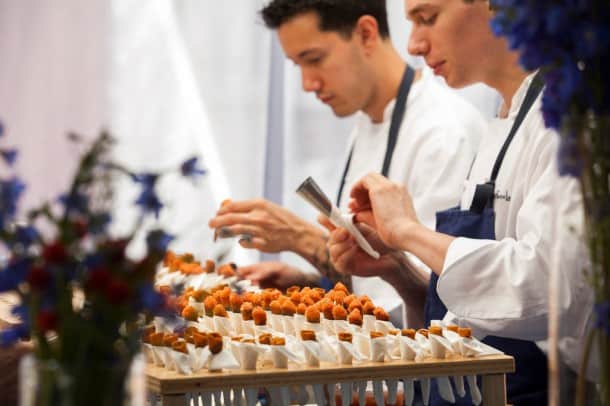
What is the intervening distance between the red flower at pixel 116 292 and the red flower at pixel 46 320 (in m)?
0.06

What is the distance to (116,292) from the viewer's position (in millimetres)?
943

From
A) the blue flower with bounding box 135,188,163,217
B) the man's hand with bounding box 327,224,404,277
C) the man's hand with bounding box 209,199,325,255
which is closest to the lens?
the blue flower with bounding box 135,188,163,217

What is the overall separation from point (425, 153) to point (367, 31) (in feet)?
2.04

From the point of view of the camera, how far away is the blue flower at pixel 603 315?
1069 millimetres

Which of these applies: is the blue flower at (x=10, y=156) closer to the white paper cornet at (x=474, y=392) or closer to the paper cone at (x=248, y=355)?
the paper cone at (x=248, y=355)

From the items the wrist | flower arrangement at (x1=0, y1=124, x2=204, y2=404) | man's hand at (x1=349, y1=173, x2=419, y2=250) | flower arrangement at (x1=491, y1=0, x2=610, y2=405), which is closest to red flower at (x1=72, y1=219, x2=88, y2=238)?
flower arrangement at (x1=0, y1=124, x2=204, y2=404)

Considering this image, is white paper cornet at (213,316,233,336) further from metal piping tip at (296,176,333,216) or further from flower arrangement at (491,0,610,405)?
flower arrangement at (491,0,610,405)

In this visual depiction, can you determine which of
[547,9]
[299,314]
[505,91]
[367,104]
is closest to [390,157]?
[367,104]

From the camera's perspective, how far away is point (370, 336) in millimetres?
1805

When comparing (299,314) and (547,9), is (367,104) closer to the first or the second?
(299,314)

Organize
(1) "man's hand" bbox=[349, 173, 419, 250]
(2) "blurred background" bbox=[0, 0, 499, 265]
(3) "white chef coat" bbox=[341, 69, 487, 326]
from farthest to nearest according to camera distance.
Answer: (2) "blurred background" bbox=[0, 0, 499, 265] → (3) "white chef coat" bbox=[341, 69, 487, 326] → (1) "man's hand" bbox=[349, 173, 419, 250]

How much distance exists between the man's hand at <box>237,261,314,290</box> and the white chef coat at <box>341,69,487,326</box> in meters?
0.18

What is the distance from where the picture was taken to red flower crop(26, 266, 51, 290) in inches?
37.5

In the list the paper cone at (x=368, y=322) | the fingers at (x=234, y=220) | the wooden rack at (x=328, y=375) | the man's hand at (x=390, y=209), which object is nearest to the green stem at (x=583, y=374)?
the wooden rack at (x=328, y=375)
